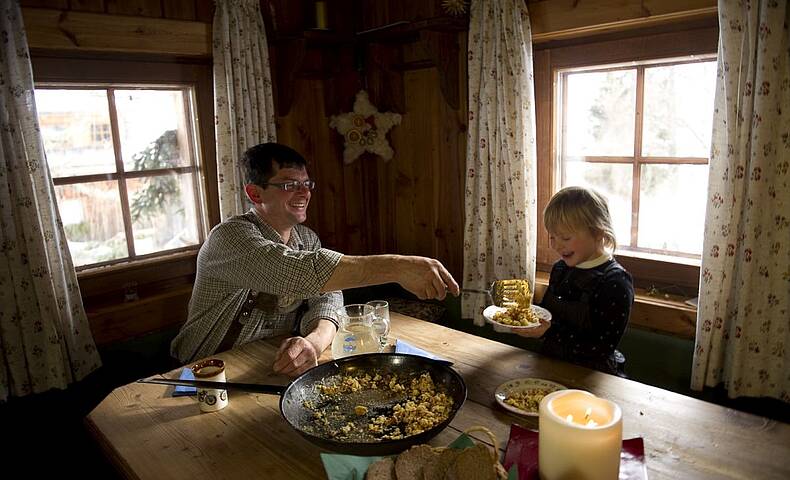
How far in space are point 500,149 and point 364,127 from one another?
937 millimetres

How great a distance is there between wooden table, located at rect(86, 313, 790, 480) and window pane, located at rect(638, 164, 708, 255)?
119 cm

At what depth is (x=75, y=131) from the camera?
7.97 ft

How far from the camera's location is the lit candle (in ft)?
2.80

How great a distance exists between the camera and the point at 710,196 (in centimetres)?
198

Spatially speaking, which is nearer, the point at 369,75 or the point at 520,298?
the point at 520,298

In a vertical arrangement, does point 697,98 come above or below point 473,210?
above

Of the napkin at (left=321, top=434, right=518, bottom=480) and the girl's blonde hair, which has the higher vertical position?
the girl's blonde hair

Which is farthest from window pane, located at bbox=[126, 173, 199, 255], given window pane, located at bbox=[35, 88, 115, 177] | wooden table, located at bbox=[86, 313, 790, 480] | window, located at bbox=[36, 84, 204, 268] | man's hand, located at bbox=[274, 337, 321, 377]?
man's hand, located at bbox=[274, 337, 321, 377]

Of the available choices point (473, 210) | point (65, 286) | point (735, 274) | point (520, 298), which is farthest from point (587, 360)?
point (65, 286)

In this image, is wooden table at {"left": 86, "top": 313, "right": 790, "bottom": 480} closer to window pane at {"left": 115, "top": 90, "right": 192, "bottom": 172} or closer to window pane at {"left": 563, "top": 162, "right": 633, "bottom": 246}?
window pane at {"left": 563, "top": 162, "right": 633, "bottom": 246}

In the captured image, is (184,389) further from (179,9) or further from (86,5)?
(179,9)

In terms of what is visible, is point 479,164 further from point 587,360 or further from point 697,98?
point 587,360

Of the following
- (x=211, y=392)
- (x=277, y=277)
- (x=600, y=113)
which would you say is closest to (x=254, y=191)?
(x=277, y=277)

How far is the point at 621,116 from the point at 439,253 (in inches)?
45.9
